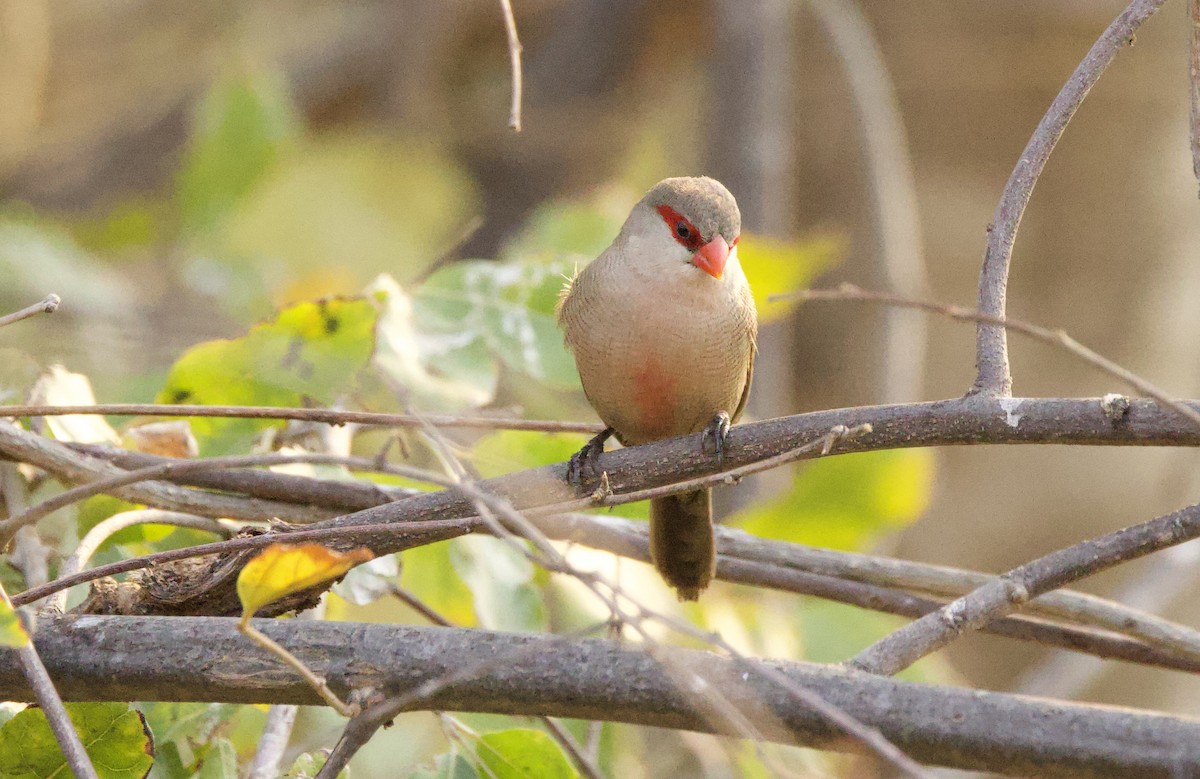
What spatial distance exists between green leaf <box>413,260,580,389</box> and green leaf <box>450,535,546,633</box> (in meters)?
0.43

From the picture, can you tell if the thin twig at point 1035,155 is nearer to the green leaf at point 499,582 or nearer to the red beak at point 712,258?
the red beak at point 712,258

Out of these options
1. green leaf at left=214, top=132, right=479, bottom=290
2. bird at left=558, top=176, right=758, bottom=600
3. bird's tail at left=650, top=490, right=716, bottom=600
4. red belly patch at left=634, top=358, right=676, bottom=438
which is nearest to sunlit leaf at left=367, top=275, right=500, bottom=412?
bird at left=558, top=176, right=758, bottom=600

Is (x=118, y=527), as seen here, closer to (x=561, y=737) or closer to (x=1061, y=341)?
(x=561, y=737)

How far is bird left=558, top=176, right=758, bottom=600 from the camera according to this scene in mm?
2227

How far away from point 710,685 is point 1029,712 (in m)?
0.33

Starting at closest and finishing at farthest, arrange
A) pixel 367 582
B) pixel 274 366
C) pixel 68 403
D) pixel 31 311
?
pixel 31 311
pixel 367 582
pixel 68 403
pixel 274 366

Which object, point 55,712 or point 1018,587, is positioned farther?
point 1018,587

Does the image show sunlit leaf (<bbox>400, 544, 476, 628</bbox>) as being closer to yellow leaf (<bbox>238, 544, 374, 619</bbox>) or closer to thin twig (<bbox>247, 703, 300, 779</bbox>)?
thin twig (<bbox>247, 703, 300, 779</bbox>)

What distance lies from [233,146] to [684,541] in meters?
2.24

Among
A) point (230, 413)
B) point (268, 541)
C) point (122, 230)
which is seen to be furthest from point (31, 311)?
point (122, 230)

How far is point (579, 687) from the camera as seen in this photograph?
1.37 m

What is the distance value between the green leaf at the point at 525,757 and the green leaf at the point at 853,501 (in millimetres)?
1069

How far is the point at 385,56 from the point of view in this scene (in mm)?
5684

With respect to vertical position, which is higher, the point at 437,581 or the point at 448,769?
the point at 437,581
